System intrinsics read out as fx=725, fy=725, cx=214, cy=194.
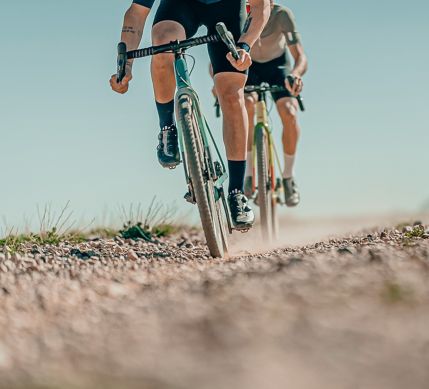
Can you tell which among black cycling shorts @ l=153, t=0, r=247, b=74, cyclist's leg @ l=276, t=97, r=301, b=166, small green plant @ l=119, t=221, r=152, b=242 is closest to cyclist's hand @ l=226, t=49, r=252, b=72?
black cycling shorts @ l=153, t=0, r=247, b=74

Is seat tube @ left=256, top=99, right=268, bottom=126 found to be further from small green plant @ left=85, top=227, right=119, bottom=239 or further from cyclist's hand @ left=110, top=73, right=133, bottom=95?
cyclist's hand @ left=110, top=73, right=133, bottom=95

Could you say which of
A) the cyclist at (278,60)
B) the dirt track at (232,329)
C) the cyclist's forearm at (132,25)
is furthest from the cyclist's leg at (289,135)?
the dirt track at (232,329)

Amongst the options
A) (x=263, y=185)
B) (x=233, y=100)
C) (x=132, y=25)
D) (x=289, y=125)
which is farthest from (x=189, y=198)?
(x=289, y=125)

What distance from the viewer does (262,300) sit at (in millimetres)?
2396

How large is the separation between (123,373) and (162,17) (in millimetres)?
3879

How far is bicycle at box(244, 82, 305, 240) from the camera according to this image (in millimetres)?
7602

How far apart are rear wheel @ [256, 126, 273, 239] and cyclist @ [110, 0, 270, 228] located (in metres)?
1.75

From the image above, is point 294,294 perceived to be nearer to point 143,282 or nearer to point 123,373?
point 123,373

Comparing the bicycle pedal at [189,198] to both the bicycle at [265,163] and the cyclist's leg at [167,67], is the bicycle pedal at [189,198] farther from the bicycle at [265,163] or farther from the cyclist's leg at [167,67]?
the bicycle at [265,163]

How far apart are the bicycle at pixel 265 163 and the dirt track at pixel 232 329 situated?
4406 mm

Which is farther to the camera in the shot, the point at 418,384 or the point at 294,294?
the point at 294,294

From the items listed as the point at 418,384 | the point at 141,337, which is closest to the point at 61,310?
the point at 141,337

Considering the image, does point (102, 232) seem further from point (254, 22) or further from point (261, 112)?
point (254, 22)

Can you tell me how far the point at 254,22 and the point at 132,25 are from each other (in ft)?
2.96
